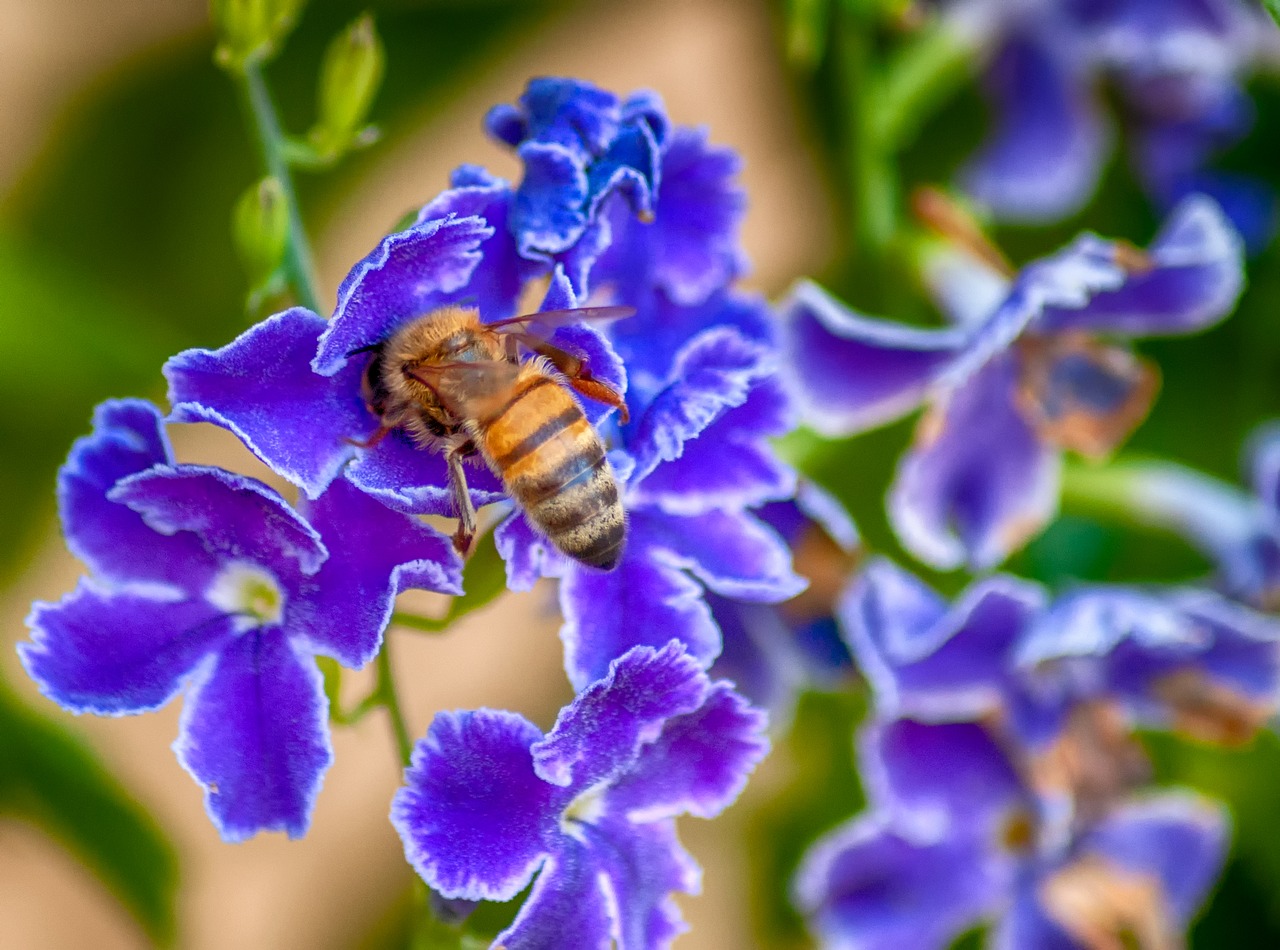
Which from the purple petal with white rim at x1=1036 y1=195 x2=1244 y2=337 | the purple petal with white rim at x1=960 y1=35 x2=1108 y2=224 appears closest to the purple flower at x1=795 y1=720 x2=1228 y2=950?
the purple petal with white rim at x1=1036 y1=195 x2=1244 y2=337

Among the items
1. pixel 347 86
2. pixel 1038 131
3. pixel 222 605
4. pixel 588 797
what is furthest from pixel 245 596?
pixel 1038 131

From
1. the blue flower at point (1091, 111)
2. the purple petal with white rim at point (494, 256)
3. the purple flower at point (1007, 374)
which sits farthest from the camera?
the blue flower at point (1091, 111)

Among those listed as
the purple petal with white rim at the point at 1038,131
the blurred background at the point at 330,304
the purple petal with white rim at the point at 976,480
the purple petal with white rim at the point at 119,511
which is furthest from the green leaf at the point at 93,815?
the purple petal with white rim at the point at 1038,131

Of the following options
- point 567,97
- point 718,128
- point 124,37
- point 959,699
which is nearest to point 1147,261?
point 959,699

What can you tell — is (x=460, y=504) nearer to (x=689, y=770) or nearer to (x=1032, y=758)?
(x=689, y=770)

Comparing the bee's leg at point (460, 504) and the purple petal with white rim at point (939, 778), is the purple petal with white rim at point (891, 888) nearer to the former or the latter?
the purple petal with white rim at point (939, 778)
